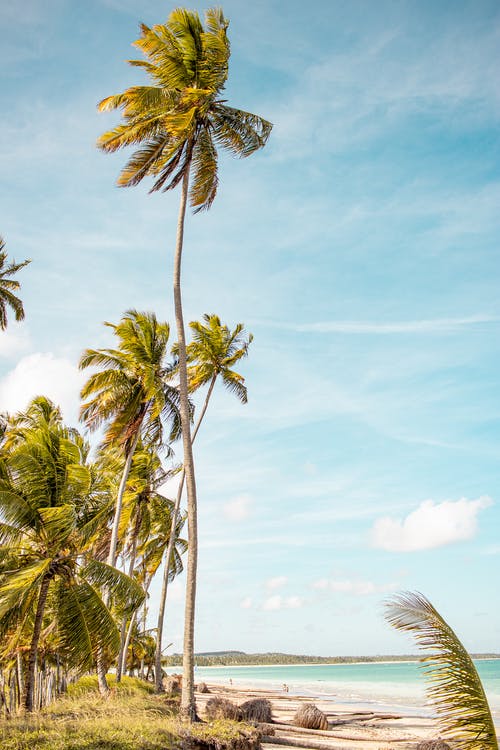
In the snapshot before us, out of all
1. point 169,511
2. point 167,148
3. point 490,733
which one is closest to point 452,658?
point 490,733

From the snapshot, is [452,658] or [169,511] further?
[169,511]

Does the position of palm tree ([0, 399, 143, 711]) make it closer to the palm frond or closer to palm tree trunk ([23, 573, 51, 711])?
palm tree trunk ([23, 573, 51, 711])

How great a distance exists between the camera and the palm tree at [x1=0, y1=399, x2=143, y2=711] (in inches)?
498

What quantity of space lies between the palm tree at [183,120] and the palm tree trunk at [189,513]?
1.0 inches

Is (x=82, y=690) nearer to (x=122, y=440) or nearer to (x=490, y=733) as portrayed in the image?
(x=122, y=440)

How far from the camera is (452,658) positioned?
4988 mm

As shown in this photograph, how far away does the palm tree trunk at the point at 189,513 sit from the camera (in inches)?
506

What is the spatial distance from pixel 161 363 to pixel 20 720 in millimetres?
12310

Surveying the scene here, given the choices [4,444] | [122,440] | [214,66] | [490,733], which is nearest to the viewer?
[490,733]

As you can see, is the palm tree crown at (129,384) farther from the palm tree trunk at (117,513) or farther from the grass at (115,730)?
the grass at (115,730)

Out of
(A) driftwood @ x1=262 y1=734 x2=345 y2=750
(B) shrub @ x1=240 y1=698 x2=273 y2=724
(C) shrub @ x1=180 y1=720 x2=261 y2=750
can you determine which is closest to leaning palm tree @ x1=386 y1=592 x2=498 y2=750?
(C) shrub @ x1=180 y1=720 x2=261 y2=750

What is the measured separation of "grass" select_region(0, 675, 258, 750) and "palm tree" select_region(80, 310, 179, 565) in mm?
7825

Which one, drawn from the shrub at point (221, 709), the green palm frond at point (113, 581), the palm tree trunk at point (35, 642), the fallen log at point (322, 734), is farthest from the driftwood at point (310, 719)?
the palm tree trunk at point (35, 642)

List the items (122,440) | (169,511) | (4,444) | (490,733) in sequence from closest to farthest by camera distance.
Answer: (490,733) < (122,440) < (4,444) < (169,511)
